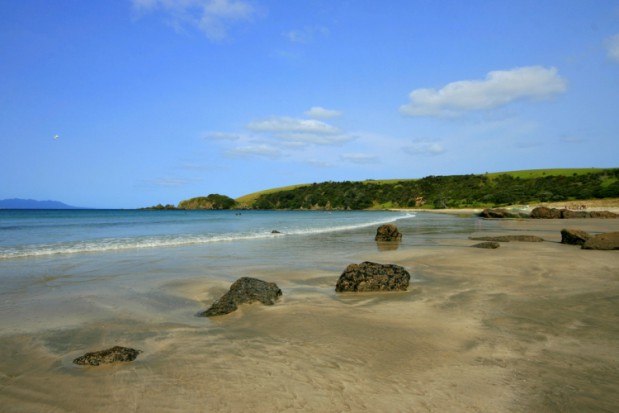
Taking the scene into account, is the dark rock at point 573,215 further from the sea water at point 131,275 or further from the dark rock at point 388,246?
the sea water at point 131,275

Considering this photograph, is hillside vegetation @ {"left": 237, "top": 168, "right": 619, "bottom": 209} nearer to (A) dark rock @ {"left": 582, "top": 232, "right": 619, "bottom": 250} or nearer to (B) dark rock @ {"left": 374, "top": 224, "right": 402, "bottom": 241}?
(A) dark rock @ {"left": 582, "top": 232, "right": 619, "bottom": 250}

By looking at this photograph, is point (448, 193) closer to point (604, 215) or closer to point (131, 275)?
point (604, 215)

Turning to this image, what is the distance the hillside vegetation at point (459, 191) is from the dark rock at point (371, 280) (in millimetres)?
73825

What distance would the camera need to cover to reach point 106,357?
4.91 meters

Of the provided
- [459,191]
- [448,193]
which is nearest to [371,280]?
[459,191]

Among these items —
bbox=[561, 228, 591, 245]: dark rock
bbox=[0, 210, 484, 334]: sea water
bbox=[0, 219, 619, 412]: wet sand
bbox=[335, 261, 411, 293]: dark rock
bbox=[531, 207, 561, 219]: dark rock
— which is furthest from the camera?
bbox=[531, 207, 561, 219]: dark rock

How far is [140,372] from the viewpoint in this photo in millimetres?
4617

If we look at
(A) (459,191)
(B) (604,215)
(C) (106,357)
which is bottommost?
(B) (604,215)

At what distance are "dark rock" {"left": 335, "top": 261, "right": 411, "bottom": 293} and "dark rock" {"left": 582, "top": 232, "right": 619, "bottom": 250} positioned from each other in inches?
427

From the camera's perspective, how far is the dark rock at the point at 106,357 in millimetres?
4859

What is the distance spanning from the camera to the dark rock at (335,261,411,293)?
30.1 ft

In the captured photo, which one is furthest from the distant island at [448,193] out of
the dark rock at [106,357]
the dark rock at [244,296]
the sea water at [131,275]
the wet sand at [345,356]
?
the dark rock at [106,357]

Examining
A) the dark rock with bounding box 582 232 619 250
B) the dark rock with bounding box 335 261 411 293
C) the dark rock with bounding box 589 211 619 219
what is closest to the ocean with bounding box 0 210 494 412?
the dark rock with bounding box 335 261 411 293

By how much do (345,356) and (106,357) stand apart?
9.80 ft
